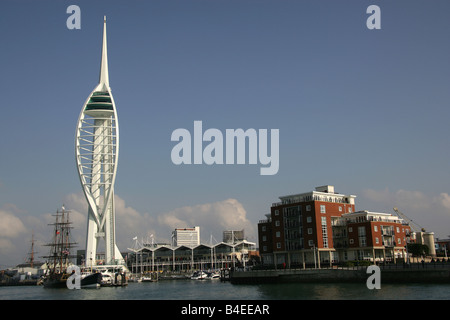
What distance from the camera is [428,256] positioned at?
10306 cm

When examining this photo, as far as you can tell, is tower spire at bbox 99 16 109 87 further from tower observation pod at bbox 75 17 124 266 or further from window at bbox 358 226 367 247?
window at bbox 358 226 367 247

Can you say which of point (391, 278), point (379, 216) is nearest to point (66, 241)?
point (379, 216)

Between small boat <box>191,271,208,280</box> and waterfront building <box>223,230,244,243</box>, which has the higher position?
waterfront building <box>223,230,244,243</box>

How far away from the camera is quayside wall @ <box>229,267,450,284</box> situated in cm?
6850

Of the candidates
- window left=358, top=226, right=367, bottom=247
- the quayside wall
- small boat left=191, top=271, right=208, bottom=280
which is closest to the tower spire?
small boat left=191, top=271, right=208, bottom=280

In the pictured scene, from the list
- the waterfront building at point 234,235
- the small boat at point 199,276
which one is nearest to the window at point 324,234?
the small boat at point 199,276

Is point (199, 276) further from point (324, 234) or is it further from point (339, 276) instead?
point (339, 276)

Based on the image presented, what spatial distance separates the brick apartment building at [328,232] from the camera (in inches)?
3723

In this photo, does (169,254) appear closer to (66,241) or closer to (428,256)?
(66,241)

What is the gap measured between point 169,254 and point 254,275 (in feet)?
310

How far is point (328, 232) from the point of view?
96.4 metres

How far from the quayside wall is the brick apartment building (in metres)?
6.43
